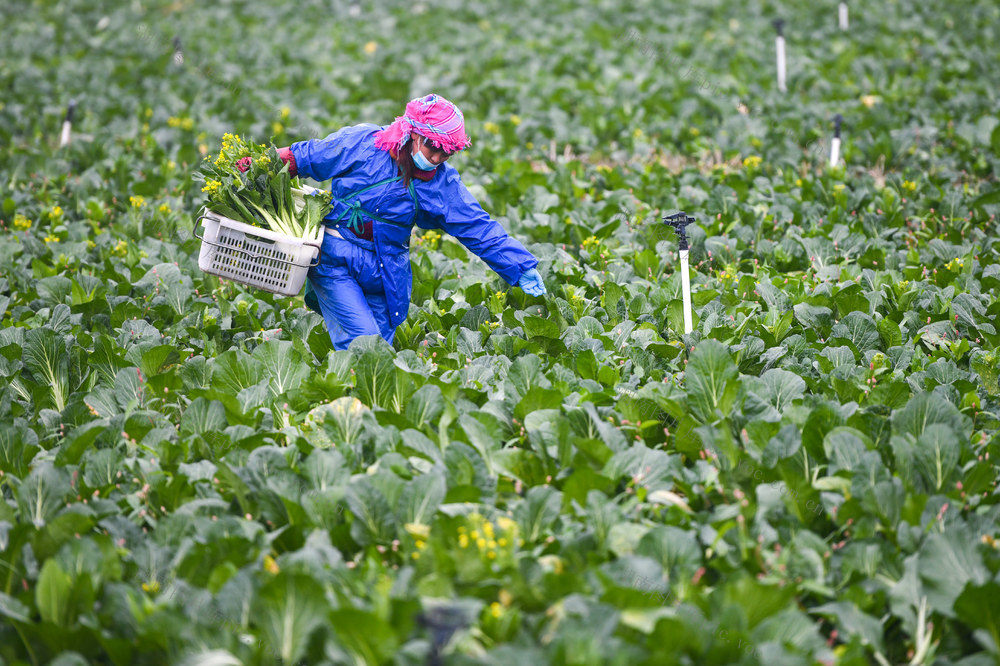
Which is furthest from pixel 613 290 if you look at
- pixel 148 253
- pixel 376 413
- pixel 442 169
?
pixel 148 253

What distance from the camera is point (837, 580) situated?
112 inches

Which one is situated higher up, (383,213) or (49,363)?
(383,213)

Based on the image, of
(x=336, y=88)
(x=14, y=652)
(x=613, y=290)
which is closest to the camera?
(x=14, y=652)

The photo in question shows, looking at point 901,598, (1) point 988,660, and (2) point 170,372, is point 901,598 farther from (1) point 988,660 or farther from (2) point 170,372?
(2) point 170,372

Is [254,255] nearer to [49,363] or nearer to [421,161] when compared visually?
[421,161]

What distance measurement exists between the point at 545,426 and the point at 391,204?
1443 mm

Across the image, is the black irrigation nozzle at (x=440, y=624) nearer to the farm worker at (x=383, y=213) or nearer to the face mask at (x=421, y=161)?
the farm worker at (x=383, y=213)

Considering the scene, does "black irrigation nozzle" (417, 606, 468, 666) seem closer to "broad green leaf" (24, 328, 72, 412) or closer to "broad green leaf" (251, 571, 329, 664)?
"broad green leaf" (251, 571, 329, 664)

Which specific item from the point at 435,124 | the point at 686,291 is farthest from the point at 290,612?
the point at 686,291

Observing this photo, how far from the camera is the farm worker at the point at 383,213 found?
4188 mm

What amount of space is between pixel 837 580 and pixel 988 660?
48 centimetres

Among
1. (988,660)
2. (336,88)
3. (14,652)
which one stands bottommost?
(14,652)

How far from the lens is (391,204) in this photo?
14.0ft

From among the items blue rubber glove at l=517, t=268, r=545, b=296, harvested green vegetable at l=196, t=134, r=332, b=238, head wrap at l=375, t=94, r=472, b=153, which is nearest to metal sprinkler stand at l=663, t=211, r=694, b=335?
blue rubber glove at l=517, t=268, r=545, b=296
